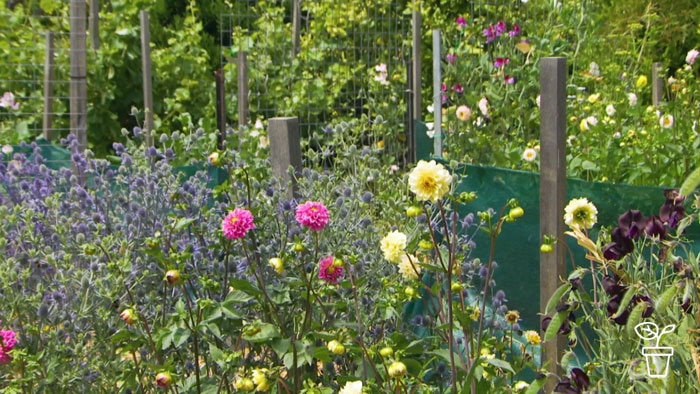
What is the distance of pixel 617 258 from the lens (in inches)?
77.2

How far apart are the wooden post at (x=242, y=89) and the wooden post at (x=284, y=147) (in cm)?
297

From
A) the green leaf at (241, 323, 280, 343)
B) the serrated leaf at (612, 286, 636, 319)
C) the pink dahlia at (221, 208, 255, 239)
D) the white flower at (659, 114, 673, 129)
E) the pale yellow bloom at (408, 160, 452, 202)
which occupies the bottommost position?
the green leaf at (241, 323, 280, 343)

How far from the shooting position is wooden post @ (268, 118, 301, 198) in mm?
3309

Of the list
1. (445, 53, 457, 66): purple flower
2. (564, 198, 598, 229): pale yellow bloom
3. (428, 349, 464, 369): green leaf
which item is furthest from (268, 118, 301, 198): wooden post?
(445, 53, 457, 66): purple flower

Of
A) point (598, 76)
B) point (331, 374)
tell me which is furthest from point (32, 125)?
point (331, 374)

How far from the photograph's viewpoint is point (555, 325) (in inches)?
76.7

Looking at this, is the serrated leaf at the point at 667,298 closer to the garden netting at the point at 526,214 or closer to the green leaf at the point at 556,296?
the green leaf at the point at 556,296

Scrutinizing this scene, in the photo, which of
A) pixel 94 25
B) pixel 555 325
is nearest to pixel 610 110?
pixel 555 325

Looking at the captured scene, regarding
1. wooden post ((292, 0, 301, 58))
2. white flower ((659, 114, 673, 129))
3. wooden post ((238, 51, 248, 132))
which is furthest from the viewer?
wooden post ((292, 0, 301, 58))

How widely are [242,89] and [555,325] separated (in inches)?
184

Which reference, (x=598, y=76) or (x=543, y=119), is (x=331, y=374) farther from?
(x=598, y=76)

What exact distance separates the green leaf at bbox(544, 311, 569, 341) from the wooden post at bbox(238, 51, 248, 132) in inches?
178

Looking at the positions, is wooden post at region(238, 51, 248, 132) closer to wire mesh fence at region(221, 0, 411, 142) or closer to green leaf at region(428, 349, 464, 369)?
wire mesh fence at region(221, 0, 411, 142)

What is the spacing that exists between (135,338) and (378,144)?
14.0 feet
